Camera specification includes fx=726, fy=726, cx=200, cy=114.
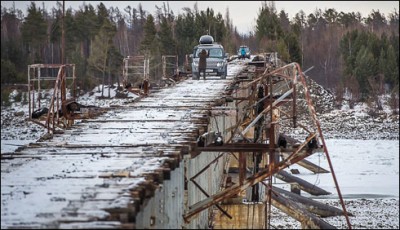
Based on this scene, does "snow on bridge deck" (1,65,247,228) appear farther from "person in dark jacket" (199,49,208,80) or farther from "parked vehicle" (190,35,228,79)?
"parked vehicle" (190,35,228,79)

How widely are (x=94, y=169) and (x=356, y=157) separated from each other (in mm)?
33745

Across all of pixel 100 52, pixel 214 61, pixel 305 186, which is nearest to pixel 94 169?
pixel 214 61

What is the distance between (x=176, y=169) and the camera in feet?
40.4

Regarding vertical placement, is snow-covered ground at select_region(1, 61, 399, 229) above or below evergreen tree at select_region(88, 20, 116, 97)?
below

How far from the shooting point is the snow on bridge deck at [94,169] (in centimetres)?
871

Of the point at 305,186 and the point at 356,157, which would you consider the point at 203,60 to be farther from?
the point at 356,157

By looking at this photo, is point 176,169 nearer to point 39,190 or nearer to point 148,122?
point 39,190

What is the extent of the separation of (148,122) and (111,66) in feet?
197

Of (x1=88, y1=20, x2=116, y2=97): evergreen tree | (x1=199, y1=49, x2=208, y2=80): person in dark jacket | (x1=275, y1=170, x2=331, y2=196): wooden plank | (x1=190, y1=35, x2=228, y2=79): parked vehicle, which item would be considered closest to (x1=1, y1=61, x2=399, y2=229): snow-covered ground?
(x1=275, y1=170, x2=331, y2=196): wooden plank

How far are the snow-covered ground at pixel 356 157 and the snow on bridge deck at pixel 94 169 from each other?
2262mm

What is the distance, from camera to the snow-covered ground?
28.2 meters

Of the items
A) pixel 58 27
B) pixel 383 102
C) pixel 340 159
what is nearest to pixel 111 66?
pixel 58 27

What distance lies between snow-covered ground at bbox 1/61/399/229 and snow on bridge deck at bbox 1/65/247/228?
2262 mm

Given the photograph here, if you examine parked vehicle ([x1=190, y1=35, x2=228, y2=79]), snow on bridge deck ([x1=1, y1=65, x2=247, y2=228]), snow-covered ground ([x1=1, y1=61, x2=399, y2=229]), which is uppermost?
parked vehicle ([x1=190, y1=35, x2=228, y2=79])
